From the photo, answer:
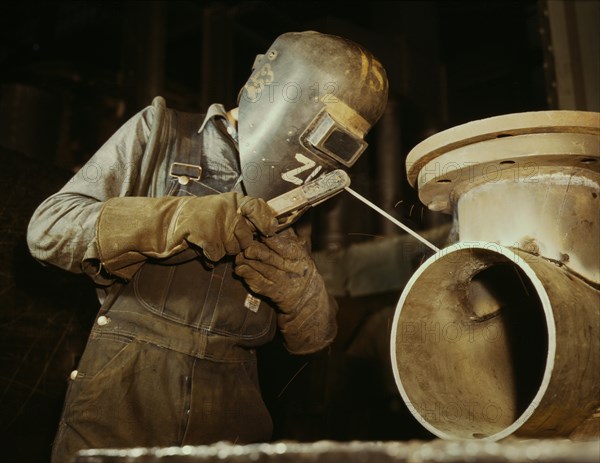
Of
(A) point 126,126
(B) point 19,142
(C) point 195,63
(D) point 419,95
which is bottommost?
(A) point 126,126

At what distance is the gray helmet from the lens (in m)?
2.05

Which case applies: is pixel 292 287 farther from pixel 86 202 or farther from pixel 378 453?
pixel 378 453

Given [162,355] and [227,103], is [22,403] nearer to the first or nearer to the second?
[162,355]

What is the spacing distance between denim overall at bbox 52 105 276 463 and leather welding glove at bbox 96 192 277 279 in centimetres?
17

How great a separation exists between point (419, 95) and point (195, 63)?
2286 mm

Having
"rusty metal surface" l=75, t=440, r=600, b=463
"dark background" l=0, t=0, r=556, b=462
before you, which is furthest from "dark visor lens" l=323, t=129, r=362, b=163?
"rusty metal surface" l=75, t=440, r=600, b=463

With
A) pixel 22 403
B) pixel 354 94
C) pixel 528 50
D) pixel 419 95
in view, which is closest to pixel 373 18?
pixel 419 95

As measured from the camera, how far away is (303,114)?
6.70ft

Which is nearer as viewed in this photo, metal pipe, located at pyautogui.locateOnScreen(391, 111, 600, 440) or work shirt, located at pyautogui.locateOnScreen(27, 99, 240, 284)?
metal pipe, located at pyautogui.locateOnScreen(391, 111, 600, 440)

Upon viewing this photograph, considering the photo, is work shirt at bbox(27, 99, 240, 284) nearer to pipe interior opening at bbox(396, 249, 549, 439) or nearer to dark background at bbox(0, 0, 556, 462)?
pipe interior opening at bbox(396, 249, 549, 439)

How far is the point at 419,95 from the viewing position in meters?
5.52

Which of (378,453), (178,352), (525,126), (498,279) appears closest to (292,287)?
(178,352)

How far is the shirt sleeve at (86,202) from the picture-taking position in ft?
5.89

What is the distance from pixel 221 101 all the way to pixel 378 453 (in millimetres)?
4299
